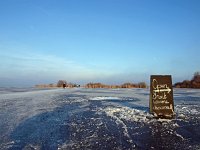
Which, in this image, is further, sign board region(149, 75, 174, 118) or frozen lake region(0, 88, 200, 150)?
sign board region(149, 75, 174, 118)

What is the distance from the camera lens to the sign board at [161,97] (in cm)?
1022

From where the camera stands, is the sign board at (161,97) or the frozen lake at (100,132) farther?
the sign board at (161,97)

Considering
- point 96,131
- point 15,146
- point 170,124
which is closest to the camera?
point 15,146

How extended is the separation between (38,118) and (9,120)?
1.04 m

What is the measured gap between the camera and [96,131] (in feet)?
26.1

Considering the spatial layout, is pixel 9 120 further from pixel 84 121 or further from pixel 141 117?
pixel 141 117

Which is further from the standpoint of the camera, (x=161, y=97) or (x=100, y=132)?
(x=161, y=97)

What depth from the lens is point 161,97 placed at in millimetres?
10266

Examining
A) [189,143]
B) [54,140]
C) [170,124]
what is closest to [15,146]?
[54,140]

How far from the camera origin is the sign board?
33.5ft

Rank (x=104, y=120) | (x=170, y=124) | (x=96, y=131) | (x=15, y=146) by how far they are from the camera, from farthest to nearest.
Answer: (x=104, y=120), (x=170, y=124), (x=96, y=131), (x=15, y=146)

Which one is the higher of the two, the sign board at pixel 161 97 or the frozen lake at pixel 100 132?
the sign board at pixel 161 97

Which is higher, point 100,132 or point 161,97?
point 161,97

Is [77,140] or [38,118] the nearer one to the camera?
[77,140]
